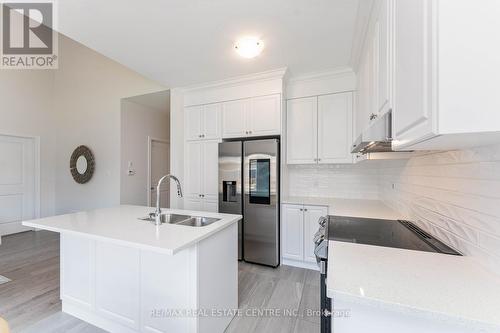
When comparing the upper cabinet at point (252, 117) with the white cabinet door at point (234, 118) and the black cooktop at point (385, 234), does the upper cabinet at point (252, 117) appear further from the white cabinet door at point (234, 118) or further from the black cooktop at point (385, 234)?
the black cooktop at point (385, 234)

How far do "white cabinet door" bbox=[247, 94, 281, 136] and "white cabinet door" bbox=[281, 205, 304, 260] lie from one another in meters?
1.04

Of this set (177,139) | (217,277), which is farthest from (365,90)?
(177,139)

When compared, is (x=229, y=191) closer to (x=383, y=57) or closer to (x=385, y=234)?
(x=385, y=234)

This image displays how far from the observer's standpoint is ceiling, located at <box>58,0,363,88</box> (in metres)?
1.69

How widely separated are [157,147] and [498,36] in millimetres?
5149

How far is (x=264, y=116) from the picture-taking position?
291cm

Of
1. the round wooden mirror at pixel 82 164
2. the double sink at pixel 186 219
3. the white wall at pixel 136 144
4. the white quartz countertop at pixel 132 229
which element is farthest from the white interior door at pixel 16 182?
the double sink at pixel 186 219

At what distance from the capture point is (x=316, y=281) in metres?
2.48

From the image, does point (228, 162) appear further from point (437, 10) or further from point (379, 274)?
point (437, 10)

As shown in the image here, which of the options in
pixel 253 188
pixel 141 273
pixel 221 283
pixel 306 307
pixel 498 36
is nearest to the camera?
pixel 498 36

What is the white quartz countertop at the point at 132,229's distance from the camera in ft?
4.10

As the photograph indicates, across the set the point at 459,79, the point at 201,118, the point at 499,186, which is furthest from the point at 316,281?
the point at 201,118

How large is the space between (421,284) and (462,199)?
0.54 m

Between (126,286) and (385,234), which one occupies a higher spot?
(385,234)
